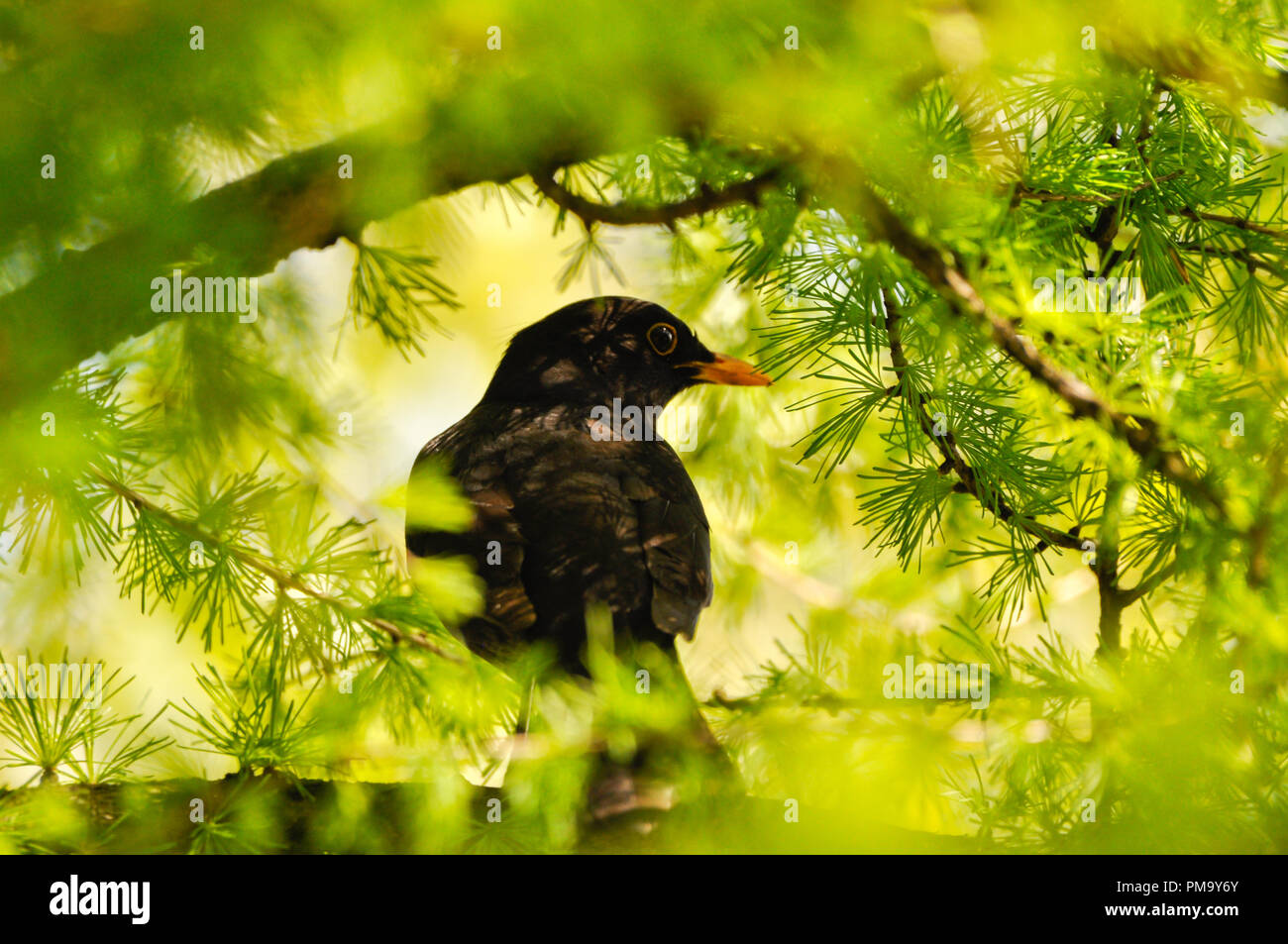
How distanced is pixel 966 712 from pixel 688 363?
0.82 m

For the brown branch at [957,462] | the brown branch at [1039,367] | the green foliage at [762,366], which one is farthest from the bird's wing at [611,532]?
the brown branch at [1039,367]

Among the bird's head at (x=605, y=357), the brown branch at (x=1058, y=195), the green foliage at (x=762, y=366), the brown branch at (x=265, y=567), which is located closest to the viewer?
the green foliage at (x=762, y=366)

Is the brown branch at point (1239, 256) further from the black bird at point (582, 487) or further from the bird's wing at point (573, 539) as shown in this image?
the bird's wing at point (573, 539)

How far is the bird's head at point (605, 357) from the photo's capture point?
156 centimetres

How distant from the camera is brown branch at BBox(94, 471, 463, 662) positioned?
869mm

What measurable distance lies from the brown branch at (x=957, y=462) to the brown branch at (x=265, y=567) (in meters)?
0.55

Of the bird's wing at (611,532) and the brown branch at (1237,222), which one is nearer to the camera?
the brown branch at (1237,222)

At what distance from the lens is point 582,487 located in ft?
4.22

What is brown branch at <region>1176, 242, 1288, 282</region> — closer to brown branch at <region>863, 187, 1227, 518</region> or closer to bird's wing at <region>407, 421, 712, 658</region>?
brown branch at <region>863, 187, 1227, 518</region>

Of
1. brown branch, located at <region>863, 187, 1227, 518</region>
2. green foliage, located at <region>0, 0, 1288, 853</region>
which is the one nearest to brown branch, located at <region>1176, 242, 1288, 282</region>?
green foliage, located at <region>0, 0, 1288, 853</region>

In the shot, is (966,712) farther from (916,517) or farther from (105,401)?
(105,401)

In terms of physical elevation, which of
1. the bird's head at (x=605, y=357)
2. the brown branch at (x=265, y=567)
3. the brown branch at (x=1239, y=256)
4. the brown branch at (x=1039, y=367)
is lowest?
the brown branch at (x=265, y=567)
